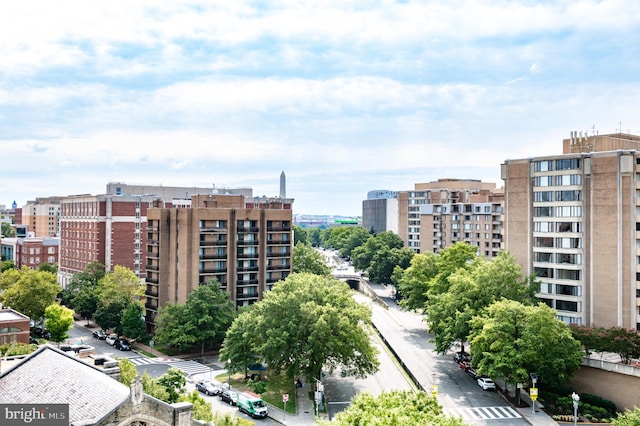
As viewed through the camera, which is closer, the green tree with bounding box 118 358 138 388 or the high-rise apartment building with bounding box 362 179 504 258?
the green tree with bounding box 118 358 138 388

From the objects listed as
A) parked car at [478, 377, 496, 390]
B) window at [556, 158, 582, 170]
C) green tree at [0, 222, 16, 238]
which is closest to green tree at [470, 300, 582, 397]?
parked car at [478, 377, 496, 390]

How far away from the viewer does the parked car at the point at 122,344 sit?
2953 inches

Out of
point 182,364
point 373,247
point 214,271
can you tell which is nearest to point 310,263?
point 373,247

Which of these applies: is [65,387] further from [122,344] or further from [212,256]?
[122,344]

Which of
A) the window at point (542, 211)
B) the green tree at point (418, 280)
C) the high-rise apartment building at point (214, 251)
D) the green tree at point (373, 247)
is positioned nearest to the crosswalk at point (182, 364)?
the high-rise apartment building at point (214, 251)

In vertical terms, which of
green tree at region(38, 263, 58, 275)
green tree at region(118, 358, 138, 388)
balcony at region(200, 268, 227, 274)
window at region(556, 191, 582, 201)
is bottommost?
green tree at region(38, 263, 58, 275)

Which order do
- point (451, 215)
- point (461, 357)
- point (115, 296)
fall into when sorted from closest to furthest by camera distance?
1. point (461, 357)
2. point (115, 296)
3. point (451, 215)

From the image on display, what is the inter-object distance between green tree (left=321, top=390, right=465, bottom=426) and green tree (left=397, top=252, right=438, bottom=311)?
2017 inches

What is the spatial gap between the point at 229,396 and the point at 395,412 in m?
31.1

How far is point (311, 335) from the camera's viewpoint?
2079 inches

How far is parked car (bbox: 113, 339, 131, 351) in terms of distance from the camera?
75.0 metres

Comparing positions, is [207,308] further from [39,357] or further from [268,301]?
[39,357]

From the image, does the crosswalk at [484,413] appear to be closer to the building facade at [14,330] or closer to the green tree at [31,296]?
the building facade at [14,330]

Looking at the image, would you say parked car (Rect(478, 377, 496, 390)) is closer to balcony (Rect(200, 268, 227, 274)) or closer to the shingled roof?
balcony (Rect(200, 268, 227, 274))
